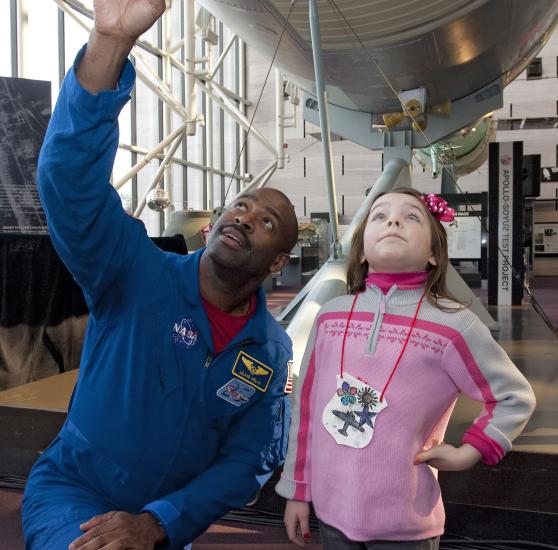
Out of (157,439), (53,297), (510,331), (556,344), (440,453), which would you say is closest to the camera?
(440,453)

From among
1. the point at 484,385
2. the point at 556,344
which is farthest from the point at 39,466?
the point at 556,344

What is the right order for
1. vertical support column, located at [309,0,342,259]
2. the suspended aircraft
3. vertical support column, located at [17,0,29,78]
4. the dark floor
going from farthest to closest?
1. vertical support column, located at [17,0,29,78]
2. the suspended aircraft
3. vertical support column, located at [309,0,342,259]
4. the dark floor

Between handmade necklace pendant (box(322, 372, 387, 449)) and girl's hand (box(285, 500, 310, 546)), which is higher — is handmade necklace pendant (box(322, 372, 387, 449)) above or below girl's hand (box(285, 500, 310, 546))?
above

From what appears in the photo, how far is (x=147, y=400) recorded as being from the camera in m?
1.19

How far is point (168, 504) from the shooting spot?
3.73 feet

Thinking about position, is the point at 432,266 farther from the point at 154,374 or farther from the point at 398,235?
the point at 154,374

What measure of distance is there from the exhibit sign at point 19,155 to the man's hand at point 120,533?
2444mm

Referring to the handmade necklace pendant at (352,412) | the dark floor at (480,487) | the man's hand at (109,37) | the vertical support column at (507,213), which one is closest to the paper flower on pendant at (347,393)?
the handmade necklace pendant at (352,412)

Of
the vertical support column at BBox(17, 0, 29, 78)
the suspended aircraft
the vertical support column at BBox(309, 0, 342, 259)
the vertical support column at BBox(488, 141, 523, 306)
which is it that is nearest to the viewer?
the vertical support column at BBox(309, 0, 342, 259)

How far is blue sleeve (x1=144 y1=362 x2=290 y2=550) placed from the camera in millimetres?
1141

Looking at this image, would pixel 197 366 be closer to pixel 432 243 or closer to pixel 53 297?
pixel 432 243

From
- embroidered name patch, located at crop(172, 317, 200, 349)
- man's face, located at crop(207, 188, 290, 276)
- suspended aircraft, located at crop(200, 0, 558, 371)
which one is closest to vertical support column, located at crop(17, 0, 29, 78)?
suspended aircraft, located at crop(200, 0, 558, 371)

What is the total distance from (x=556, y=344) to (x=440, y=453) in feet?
10.2

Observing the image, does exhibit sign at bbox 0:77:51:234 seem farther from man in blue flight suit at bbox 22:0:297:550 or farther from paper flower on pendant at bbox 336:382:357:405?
paper flower on pendant at bbox 336:382:357:405
